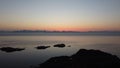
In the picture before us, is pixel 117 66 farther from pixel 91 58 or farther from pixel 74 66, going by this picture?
pixel 74 66

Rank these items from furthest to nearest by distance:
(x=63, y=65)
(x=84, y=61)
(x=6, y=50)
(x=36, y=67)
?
1. (x=6, y=50)
2. (x=36, y=67)
3. (x=63, y=65)
4. (x=84, y=61)

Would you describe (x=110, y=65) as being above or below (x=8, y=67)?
above

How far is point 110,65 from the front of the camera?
24.0 meters

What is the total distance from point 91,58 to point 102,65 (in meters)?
3.48

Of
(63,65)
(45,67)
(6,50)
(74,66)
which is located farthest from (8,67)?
(6,50)

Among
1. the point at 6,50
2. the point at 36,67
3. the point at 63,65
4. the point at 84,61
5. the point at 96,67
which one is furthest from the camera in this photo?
the point at 6,50

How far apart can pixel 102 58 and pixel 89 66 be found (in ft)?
14.4

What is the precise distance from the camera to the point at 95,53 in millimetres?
31375

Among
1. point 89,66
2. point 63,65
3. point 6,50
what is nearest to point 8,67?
point 63,65

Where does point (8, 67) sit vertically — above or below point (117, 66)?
below

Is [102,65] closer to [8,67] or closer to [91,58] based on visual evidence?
[91,58]

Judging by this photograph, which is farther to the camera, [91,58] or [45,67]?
[45,67]

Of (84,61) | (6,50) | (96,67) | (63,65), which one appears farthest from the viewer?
(6,50)

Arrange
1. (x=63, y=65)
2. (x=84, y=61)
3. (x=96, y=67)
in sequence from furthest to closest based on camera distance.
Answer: (x=63, y=65)
(x=84, y=61)
(x=96, y=67)
